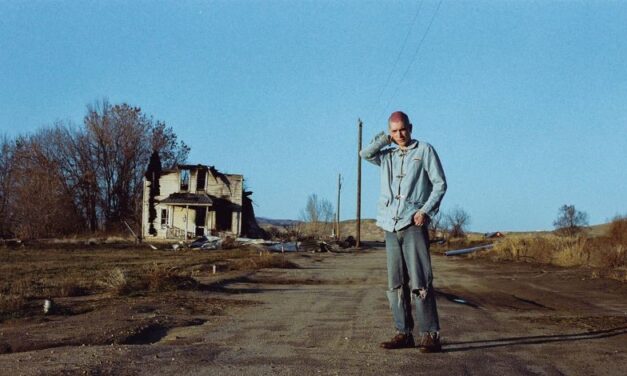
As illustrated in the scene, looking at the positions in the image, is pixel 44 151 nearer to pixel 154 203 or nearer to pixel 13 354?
pixel 154 203

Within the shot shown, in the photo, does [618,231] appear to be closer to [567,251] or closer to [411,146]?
[567,251]

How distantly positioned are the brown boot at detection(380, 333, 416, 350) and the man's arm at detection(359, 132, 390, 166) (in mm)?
1570

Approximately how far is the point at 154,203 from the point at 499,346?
1899 inches

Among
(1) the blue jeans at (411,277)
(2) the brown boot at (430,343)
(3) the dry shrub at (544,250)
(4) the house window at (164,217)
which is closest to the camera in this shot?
(2) the brown boot at (430,343)

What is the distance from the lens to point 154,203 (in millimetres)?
52094

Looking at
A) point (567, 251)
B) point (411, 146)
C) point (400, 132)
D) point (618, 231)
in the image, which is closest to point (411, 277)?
point (411, 146)

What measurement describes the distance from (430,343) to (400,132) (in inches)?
72.7

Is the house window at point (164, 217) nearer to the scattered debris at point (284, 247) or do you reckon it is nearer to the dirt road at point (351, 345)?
the scattered debris at point (284, 247)

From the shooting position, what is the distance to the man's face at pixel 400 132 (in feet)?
19.5

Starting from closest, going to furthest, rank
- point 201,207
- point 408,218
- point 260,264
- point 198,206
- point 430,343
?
point 430,343, point 408,218, point 260,264, point 198,206, point 201,207

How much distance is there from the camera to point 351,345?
5.97 m

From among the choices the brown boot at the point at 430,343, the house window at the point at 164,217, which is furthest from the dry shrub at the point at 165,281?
the house window at the point at 164,217

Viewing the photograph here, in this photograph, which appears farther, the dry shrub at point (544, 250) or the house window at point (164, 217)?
the house window at point (164, 217)

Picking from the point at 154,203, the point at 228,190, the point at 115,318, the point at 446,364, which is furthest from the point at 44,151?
the point at 446,364
